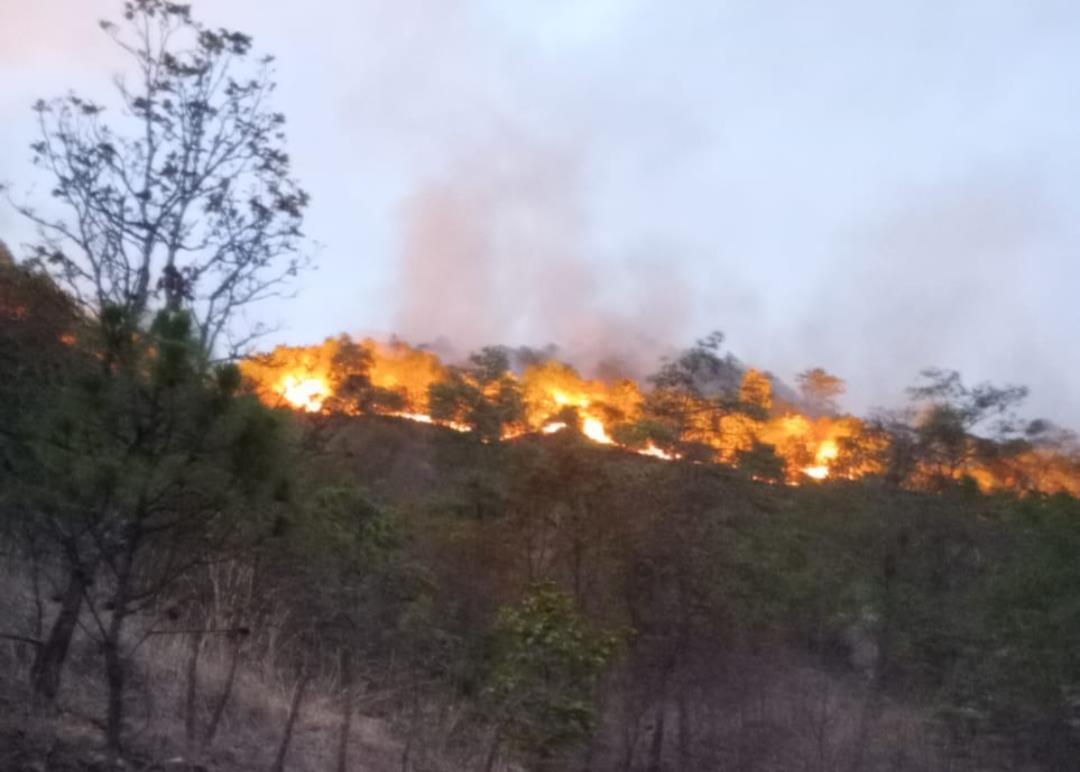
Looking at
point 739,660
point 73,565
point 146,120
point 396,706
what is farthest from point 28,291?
point 739,660

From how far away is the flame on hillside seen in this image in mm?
12672

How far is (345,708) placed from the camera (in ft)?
31.6

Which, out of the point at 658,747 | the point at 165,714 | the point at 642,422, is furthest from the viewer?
the point at 642,422

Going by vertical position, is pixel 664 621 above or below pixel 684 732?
above

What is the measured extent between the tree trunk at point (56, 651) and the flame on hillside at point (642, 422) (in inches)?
79.2

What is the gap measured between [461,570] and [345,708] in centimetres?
483

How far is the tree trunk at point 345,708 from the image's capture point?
9.20 meters

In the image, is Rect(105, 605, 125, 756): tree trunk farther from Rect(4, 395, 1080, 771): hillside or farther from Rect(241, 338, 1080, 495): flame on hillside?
Rect(241, 338, 1080, 495): flame on hillside

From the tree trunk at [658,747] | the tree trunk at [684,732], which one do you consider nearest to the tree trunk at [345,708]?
the tree trunk at [658,747]

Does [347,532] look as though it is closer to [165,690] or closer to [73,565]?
[165,690]

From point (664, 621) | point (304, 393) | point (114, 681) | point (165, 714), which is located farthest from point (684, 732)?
point (114, 681)

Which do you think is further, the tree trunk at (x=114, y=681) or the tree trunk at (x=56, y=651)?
the tree trunk at (x=56, y=651)

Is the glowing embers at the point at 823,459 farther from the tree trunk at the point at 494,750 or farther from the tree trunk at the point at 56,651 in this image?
the tree trunk at the point at 56,651

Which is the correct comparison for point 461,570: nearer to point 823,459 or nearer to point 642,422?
point 642,422
